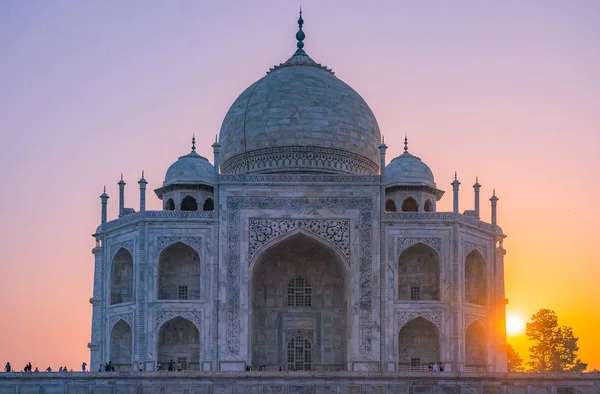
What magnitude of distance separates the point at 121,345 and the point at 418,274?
9.43 m

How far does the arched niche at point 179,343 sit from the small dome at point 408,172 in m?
8.04

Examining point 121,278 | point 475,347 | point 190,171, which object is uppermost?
point 190,171

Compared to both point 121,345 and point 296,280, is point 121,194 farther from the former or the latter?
point 296,280

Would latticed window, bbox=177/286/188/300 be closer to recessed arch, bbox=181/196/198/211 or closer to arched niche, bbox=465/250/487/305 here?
recessed arch, bbox=181/196/198/211

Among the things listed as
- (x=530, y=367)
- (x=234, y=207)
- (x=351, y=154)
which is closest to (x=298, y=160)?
(x=351, y=154)

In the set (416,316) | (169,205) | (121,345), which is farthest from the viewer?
(169,205)

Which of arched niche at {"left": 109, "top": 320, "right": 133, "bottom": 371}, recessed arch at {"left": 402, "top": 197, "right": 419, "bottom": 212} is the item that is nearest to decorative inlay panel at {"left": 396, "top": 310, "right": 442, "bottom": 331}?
recessed arch at {"left": 402, "top": 197, "right": 419, "bottom": 212}

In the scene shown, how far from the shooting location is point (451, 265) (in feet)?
103

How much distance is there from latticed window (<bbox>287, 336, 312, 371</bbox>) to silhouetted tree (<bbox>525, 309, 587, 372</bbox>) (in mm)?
16383

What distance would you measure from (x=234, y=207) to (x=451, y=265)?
6.75 meters

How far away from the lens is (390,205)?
34.8m

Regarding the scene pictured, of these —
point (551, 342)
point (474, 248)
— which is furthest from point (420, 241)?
point (551, 342)

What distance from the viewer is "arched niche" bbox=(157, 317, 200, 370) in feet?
103

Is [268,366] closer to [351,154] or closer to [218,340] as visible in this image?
[218,340]
